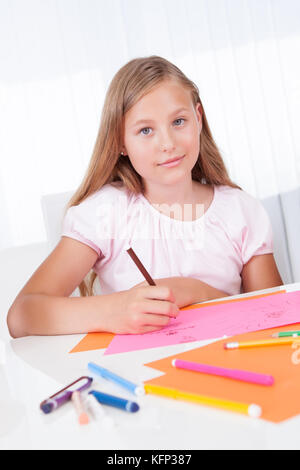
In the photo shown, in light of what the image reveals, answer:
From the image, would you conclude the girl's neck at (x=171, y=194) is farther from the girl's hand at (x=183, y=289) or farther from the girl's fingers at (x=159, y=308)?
the girl's fingers at (x=159, y=308)

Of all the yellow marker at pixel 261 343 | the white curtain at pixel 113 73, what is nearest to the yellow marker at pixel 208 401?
the yellow marker at pixel 261 343

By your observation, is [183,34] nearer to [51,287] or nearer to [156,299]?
[51,287]

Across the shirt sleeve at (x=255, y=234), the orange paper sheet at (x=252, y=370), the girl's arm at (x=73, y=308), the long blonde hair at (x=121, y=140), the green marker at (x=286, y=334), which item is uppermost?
the long blonde hair at (x=121, y=140)

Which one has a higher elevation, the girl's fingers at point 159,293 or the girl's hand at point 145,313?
the girl's fingers at point 159,293

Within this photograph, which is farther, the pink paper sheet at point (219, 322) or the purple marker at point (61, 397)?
the pink paper sheet at point (219, 322)

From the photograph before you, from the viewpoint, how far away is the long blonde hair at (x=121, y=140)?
3.92 ft

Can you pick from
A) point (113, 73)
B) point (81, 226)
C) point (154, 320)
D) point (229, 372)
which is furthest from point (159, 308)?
point (113, 73)

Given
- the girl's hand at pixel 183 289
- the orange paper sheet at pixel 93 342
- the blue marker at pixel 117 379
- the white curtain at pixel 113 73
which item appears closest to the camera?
the blue marker at pixel 117 379

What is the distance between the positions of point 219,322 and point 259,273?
0.47 meters

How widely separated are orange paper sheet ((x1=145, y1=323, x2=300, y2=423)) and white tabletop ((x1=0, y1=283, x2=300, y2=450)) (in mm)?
20

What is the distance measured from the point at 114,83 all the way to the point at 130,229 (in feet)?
1.04

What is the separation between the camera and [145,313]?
0.83 metres

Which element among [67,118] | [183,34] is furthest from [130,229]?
[183,34]

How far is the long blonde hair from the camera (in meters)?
1.19
